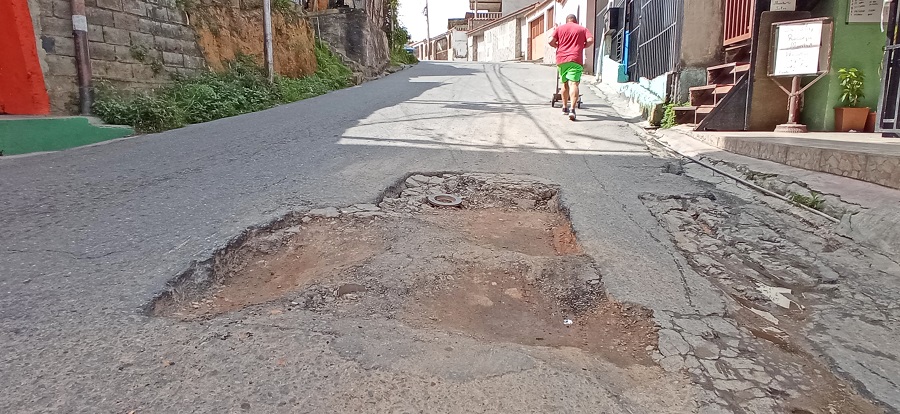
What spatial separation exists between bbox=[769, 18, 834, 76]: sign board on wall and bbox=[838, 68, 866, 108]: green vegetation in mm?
373

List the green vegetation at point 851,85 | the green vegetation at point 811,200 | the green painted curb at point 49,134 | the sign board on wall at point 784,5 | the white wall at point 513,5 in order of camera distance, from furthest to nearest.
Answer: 1. the white wall at point 513,5
2. the sign board on wall at point 784,5
3. the green vegetation at point 851,85
4. the green painted curb at point 49,134
5. the green vegetation at point 811,200

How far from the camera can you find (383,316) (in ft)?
7.27

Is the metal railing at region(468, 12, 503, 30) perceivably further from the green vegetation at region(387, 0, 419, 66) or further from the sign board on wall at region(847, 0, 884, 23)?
the sign board on wall at region(847, 0, 884, 23)

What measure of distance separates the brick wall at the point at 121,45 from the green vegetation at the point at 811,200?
7.85m

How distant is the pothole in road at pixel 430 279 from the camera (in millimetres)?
2230

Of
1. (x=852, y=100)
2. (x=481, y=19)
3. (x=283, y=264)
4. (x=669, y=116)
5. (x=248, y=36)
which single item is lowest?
(x=283, y=264)

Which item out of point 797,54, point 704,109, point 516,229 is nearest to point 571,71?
point 704,109

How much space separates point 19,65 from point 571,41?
23.3ft

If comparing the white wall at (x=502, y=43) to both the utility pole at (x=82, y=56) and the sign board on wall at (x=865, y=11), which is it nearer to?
the sign board on wall at (x=865, y=11)

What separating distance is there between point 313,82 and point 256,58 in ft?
5.47

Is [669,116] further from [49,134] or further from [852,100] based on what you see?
[49,134]

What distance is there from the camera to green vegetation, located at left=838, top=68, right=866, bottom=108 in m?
5.87

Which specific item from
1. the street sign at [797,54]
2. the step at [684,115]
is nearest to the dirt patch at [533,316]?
the street sign at [797,54]

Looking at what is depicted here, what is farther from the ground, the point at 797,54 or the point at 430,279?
the point at 797,54
